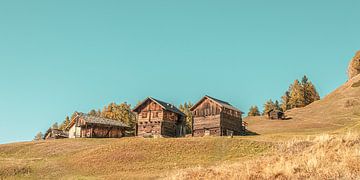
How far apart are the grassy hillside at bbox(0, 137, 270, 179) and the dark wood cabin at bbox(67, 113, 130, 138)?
1778cm

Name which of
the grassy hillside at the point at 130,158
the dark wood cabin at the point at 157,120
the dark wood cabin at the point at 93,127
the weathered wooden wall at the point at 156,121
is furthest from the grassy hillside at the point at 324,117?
the dark wood cabin at the point at 93,127

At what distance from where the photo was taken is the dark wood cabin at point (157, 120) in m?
70.6

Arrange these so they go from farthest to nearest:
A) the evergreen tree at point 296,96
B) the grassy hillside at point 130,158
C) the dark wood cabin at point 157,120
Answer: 1. the evergreen tree at point 296,96
2. the dark wood cabin at point 157,120
3. the grassy hillside at point 130,158

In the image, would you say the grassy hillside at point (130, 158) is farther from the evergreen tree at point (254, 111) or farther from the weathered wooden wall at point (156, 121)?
the evergreen tree at point (254, 111)

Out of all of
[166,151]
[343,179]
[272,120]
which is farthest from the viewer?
[272,120]

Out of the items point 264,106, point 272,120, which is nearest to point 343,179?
point 272,120

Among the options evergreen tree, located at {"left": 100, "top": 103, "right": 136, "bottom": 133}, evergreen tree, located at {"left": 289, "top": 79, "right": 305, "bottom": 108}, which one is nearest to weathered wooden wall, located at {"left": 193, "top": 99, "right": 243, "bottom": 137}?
evergreen tree, located at {"left": 100, "top": 103, "right": 136, "bottom": 133}

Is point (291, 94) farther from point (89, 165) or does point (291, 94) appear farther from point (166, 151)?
point (89, 165)

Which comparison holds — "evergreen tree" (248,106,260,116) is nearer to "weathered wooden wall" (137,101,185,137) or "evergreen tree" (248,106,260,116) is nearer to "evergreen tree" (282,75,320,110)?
"evergreen tree" (282,75,320,110)

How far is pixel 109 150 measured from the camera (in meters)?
49.3

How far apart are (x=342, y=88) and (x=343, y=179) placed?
352 ft

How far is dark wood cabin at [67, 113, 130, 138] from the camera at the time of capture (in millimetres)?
74500

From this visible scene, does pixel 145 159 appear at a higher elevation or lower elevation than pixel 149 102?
lower

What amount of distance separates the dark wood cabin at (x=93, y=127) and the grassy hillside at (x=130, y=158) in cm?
1778
